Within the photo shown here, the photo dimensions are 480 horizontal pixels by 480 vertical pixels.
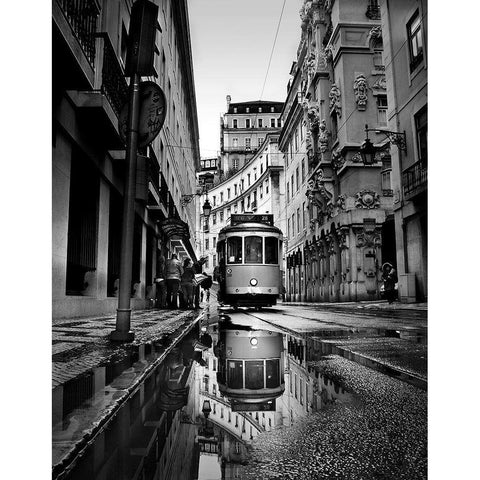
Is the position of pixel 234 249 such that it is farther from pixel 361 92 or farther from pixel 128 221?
pixel 361 92

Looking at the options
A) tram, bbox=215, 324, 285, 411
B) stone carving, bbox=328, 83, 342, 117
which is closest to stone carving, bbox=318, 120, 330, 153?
stone carving, bbox=328, 83, 342, 117

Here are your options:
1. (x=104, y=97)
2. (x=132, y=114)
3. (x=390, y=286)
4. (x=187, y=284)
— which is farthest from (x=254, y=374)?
(x=390, y=286)

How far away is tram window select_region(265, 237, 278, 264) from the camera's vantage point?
558 inches

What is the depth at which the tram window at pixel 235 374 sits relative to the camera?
2.36 meters

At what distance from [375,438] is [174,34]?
22.4 m

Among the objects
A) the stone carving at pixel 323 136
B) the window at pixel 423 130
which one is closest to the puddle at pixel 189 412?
the window at pixel 423 130

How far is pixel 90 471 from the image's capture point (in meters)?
1.14

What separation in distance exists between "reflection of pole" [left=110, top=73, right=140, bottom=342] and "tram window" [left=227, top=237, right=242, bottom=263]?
10.2 metres

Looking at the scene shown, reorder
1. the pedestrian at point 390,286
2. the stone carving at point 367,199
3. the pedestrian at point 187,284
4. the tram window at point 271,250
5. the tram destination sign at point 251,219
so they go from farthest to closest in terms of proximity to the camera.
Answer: the stone carving at point 367,199
the pedestrian at point 390,286
the tram destination sign at point 251,219
the tram window at point 271,250
the pedestrian at point 187,284

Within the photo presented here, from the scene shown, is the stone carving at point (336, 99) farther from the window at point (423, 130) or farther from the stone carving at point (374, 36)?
the window at point (423, 130)

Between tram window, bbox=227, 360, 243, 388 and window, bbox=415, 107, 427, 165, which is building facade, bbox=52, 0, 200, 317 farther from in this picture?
window, bbox=415, 107, 427, 165

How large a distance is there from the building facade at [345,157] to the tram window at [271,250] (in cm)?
761

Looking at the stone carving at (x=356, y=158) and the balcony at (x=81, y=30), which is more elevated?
the stone carving at (x=356, y=158)
